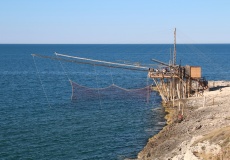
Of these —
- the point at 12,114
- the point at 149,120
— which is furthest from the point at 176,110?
the point at 12,114

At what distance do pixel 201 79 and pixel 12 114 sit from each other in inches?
1162

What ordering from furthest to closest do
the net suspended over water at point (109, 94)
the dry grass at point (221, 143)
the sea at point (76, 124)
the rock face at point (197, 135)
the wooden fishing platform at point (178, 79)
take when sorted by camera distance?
the net suspended over water at point (109, 94) < the wooden fishing platform at point (178, 79) < the sea at point (76, 124) < the rock face at point (197, 135) < the dry grass at point (221, 143)

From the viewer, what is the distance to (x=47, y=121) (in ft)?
153

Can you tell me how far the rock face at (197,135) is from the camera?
2470 centimetres

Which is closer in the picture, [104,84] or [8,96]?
[8,96]

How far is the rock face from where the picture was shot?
2470 cm

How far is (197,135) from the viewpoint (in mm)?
31984

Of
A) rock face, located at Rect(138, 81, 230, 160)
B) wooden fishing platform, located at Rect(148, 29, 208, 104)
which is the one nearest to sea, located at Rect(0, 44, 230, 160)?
rock face, located at Rect(138, 81, 230, 160)

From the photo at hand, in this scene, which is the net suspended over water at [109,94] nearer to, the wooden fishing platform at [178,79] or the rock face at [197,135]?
the wooden fishing platform at [178,79]

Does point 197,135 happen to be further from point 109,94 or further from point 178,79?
point 109,94

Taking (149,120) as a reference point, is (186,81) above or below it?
above

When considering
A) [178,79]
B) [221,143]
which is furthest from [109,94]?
[221,143]

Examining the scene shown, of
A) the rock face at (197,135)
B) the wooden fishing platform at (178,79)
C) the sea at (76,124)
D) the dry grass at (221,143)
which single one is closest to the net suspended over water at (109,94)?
the sea at (76,124)

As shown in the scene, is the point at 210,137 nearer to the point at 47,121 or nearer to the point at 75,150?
the point at 75,150
